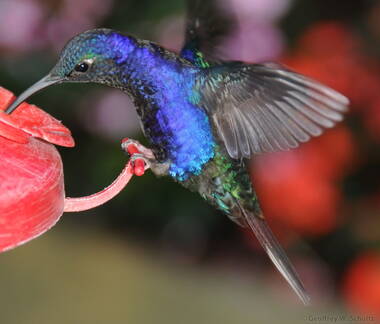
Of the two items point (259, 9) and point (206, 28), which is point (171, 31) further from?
point (206, 28)

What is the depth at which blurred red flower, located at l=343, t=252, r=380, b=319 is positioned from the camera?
3.09 meters

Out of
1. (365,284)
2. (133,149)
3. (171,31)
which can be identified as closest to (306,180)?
(365,284)

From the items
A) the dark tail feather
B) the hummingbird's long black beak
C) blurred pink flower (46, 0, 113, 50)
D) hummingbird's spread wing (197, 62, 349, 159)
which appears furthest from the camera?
blurred pink flower (46, 0, 113, 50)

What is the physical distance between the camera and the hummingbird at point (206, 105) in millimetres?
1665

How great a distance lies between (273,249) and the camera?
206 centimetres

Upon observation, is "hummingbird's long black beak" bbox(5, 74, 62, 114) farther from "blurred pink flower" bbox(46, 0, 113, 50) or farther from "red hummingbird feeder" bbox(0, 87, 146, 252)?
"blurred pink flower" bbox(46, 0, 113, 50)

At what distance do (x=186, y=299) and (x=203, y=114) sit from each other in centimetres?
234

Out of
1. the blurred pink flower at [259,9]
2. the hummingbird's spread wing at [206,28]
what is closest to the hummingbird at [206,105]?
the hummingbird's spread wing at [206,28]

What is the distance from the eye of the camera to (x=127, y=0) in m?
3.34

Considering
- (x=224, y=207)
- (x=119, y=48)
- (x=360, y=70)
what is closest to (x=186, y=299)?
(x=360, y=70)

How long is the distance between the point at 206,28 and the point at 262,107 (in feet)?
1.56

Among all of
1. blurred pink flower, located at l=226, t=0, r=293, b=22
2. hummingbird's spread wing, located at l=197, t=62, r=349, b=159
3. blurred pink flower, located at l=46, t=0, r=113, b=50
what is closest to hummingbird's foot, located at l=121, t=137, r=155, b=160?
hummingbird's spread wing, located at l=197, t=62, r=349, b=159

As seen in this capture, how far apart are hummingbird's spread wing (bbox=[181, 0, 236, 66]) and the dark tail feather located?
49cm

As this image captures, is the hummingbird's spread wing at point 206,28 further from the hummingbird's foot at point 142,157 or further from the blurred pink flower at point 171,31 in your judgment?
the blurred pink flower at point 171,31
